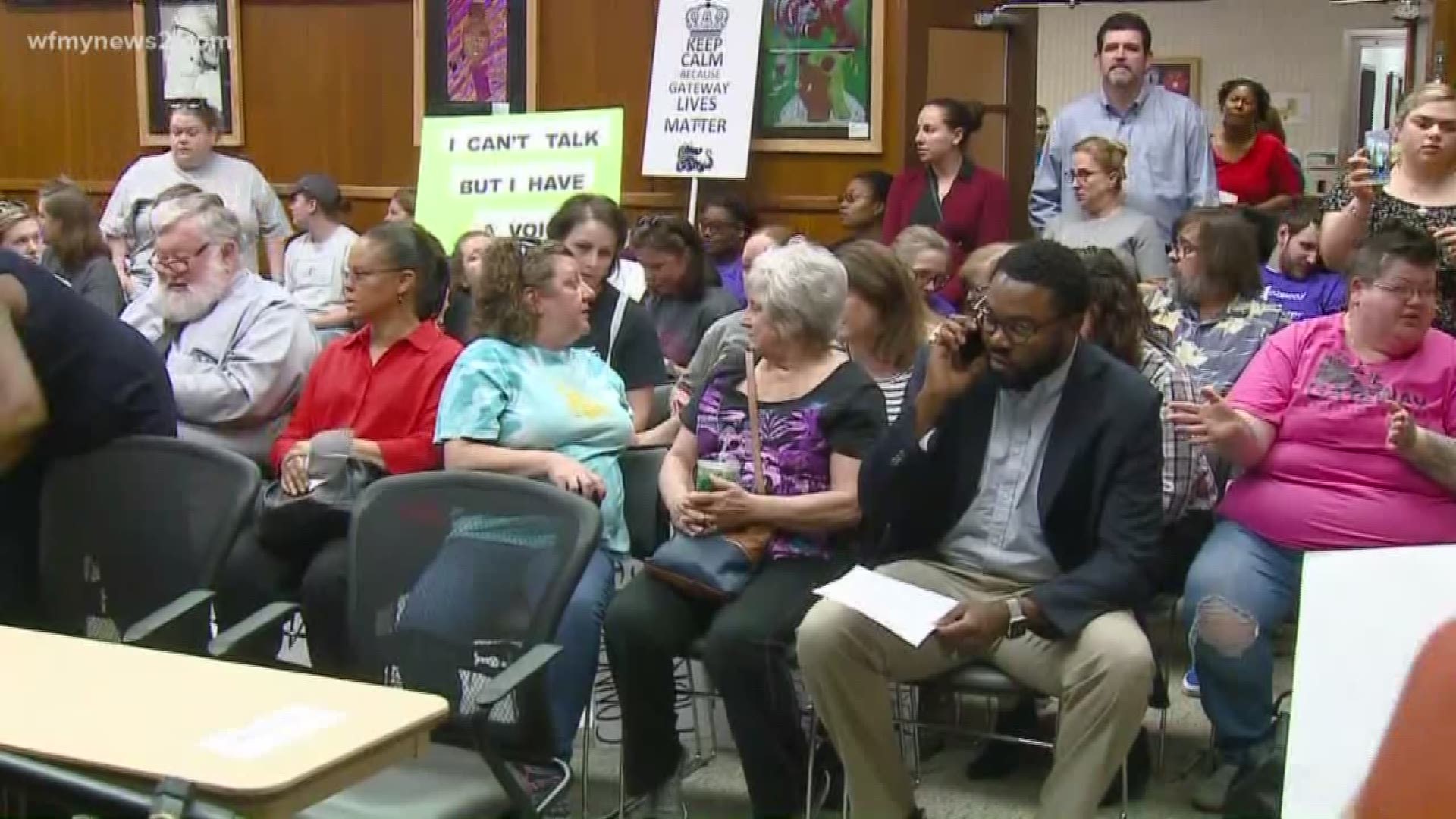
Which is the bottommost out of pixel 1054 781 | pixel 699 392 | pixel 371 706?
pixel 1054 781

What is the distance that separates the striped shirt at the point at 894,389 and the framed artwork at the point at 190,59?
6011 millimetres

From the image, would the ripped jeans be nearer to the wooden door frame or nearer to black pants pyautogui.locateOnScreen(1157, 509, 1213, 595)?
black pants pyautogui.locateOnScreen(1157, 509, 1213, 595)

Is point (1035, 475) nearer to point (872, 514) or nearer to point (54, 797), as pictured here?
point (872, 514)

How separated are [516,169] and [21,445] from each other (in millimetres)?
2976

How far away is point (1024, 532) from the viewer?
11.2 feet

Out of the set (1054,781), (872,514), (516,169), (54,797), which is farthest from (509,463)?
(516,169)

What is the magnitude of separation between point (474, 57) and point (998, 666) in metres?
5.83

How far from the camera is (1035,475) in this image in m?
3.39

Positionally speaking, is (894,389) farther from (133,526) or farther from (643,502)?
(133,526)

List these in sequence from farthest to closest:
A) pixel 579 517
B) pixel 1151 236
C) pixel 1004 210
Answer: pixel 1004 210 < pixel 1151 236 < pixel 579 517

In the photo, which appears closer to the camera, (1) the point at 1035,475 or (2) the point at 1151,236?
(1) the point at 1035,475

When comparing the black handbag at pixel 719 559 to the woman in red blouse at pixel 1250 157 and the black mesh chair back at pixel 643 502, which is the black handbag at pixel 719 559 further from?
the woman in red blouse at pixel 1250 157

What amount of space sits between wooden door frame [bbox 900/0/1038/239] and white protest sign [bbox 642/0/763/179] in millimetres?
691

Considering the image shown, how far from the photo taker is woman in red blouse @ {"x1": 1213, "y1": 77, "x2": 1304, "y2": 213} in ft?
21.1
